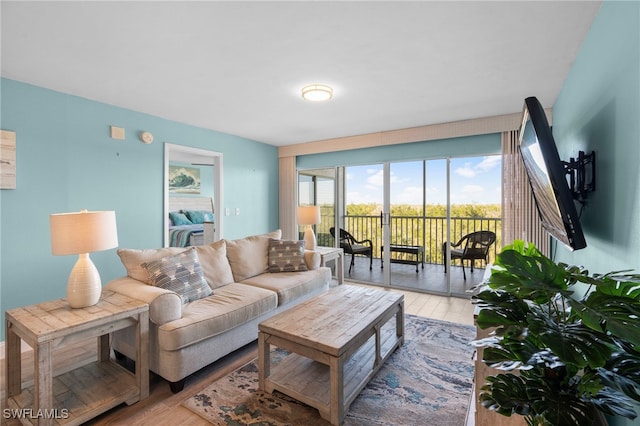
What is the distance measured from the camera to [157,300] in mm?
1965

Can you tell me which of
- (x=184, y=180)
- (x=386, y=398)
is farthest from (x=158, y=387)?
(x=184, y=180)

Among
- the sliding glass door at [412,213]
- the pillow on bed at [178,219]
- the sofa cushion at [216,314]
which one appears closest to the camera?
the sofa cushion at [216,314]

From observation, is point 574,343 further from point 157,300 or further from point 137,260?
point 137,260

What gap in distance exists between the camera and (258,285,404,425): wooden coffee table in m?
1.70

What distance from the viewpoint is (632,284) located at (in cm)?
77

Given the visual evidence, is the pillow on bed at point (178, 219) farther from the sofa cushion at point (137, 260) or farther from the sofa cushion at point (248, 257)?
the sofa cushion at point (137, 260)

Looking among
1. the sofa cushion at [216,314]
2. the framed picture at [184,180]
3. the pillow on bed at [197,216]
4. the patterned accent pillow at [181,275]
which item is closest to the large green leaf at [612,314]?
the sofa cushion at [216,314]

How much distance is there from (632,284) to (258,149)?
499 cm

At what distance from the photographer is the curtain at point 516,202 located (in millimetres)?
3508

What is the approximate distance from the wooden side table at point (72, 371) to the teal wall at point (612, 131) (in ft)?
8.08

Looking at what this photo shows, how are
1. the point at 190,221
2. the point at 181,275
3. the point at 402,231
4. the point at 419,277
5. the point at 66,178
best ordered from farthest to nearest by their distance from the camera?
1. the point at 190,221
2. the point at 402,231
3. the point at 419,277
4. the point at 66,178
5. the point at 181,275

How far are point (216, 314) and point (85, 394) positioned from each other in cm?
84

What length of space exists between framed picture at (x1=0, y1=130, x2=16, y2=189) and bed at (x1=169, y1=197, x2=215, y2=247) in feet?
8.88

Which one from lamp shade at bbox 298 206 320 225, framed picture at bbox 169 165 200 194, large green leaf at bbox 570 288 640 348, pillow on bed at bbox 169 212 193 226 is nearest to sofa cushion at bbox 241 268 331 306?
lamp shade at bbox 298 206 320 225
